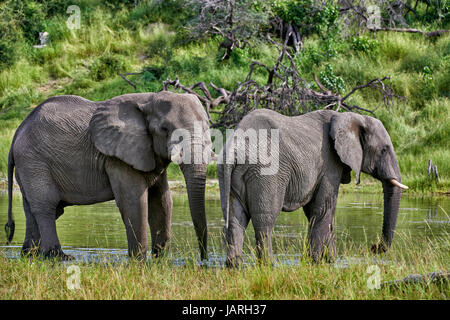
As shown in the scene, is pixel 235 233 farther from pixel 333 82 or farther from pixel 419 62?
pixel 419 62

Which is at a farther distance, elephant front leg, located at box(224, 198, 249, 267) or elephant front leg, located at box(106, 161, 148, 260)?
elephant front leg, located at box(106, 161, 148, 260)

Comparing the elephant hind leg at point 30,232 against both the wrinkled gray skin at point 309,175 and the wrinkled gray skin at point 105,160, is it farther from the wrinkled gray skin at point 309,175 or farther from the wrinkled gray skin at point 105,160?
the wrinkled gray skin at point 309,175

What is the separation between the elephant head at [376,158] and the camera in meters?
7.70

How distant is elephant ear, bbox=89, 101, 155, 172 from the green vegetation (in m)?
8.00

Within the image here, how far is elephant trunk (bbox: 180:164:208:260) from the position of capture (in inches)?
285

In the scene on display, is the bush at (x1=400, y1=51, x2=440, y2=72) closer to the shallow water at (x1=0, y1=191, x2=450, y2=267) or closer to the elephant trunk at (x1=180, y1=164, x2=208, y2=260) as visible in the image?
the shallow water at (x1=0, y1=191, x2=450, y2=267)

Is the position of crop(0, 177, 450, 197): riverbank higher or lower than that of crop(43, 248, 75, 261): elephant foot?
lower

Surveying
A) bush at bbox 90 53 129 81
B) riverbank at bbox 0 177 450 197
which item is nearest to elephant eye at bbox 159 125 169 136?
riverbank at bbox 0 177 450 197

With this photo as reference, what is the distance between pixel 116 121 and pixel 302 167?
198 centimetres

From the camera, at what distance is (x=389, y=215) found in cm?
790

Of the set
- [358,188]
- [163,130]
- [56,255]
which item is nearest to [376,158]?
[163,130]

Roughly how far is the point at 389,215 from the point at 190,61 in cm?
1467
